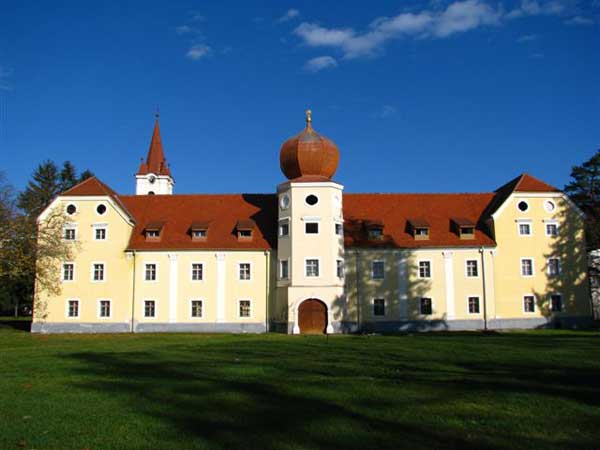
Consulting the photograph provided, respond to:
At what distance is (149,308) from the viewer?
37.1 meters

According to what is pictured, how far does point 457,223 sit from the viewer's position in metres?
38.2

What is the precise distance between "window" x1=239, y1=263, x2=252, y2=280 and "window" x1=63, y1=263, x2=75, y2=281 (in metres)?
10.8

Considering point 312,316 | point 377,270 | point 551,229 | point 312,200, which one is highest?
point 312,200

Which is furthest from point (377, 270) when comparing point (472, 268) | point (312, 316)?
point (472, 268)

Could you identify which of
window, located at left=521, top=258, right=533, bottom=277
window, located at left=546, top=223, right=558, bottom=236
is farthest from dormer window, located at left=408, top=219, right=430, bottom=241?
window, located at left=546, top=223, right=558, bottom=236

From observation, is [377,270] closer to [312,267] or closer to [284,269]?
[312,267]

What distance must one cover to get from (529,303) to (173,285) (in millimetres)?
22610

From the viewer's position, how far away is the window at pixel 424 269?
37.2 metres

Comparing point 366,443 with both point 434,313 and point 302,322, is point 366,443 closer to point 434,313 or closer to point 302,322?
point 302,322

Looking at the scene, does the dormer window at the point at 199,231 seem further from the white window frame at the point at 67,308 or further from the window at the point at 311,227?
the white window frame at the point at 67,308

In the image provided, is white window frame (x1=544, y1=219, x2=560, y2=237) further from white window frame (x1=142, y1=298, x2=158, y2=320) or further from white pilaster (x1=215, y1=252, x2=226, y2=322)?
white window frame (x1=142, y1=298, x2=158, y2=320)

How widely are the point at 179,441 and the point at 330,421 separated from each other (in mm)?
2332

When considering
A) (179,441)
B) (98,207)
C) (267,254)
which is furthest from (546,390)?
(98,207)

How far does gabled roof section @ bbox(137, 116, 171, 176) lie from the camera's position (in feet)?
182
